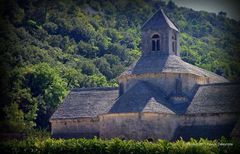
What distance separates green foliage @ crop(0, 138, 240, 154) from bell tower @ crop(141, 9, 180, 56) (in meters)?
12.3

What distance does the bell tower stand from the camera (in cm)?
5347

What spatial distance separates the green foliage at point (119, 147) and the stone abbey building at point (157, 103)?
430cm

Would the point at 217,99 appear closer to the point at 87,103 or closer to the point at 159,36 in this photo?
the point at 159,36

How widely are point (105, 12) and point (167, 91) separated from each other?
170ft

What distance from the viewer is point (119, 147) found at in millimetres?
41688

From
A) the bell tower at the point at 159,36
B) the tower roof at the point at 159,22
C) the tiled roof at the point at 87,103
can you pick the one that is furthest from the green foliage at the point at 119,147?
the tower roof at the point at 159,22

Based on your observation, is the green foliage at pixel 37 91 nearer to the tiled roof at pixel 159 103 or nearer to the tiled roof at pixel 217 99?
the tiled roof at pixel 159 103

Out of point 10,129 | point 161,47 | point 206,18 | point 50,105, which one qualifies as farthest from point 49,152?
point 206,18

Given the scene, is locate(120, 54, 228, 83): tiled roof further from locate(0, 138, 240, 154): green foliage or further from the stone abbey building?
locate(0, 138, 240, 154): green foliage

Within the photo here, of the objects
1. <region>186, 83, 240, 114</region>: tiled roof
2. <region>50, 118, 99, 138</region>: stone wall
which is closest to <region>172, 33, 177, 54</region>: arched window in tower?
<region>186, 83, 240, 114</region>: tiled roof

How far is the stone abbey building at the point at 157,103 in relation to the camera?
1853 inches

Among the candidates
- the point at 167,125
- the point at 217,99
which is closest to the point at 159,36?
the point at 217,99

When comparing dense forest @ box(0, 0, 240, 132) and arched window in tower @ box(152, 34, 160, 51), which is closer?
arched window in tower @ box(152, 34, 160, 51)

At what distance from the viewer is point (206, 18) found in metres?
94.3
